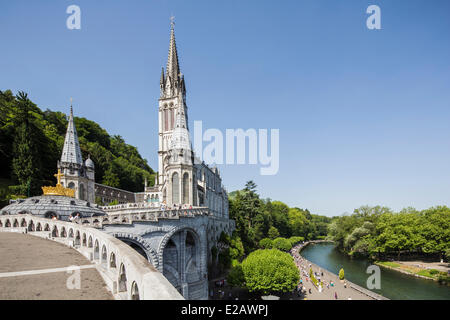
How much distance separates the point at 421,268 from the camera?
48.1m

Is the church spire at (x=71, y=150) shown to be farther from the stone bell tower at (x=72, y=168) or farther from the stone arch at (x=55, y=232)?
the stone arch at (x=55, y=232)

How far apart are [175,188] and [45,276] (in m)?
31.0

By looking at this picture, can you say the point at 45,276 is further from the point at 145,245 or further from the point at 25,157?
the point at 25,157

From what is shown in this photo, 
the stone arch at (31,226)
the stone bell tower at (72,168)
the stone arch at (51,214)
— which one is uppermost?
the stone bell tower at (72,168)

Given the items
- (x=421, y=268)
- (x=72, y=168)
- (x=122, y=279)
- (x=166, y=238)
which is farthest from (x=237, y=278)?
(x=421, y=268)

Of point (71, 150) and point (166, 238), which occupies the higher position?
point (71, 150)

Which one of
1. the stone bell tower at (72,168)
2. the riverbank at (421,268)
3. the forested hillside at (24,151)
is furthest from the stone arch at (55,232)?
the riverbank at (421,268)

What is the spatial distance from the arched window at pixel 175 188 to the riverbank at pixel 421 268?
39721 mm

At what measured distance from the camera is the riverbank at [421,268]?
42.2 m
